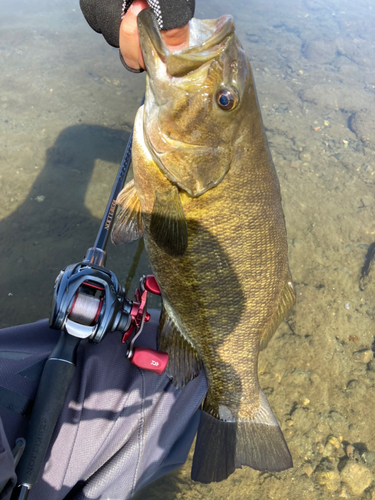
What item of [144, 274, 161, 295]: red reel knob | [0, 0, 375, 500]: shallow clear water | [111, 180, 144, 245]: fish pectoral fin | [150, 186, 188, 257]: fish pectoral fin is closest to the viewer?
[150, 186, 188, 257]: fish pectoral fin

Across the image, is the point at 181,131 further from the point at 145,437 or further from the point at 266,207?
the point at 145,437

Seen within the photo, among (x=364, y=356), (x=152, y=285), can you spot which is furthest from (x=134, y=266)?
(x=364, y=356)

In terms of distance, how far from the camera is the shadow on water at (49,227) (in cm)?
298

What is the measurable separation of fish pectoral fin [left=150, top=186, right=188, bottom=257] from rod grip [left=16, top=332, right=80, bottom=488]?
63 centimetres

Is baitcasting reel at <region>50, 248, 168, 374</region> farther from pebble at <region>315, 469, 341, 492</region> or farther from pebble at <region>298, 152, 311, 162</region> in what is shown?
pebble at <region>298, 152, 311, 162</region>

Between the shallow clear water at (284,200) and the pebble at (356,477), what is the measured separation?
0.04 feet

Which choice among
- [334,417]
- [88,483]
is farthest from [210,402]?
[334,417]

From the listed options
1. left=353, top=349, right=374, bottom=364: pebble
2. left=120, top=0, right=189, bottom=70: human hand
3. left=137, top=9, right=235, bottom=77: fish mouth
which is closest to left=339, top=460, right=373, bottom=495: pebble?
left=353, top=349, right=374, bottom=364: pebble

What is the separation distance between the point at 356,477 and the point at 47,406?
2.49 metres

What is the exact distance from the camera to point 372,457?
247 centimetres

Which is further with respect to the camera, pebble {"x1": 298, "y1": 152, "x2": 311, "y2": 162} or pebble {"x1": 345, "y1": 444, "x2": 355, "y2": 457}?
pebble {"x1": 298, "y1": 152, "x2": 311, "y2": 162}

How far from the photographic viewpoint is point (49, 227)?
137 inches

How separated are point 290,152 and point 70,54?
190 inches

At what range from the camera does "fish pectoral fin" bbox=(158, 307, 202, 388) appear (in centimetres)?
176
